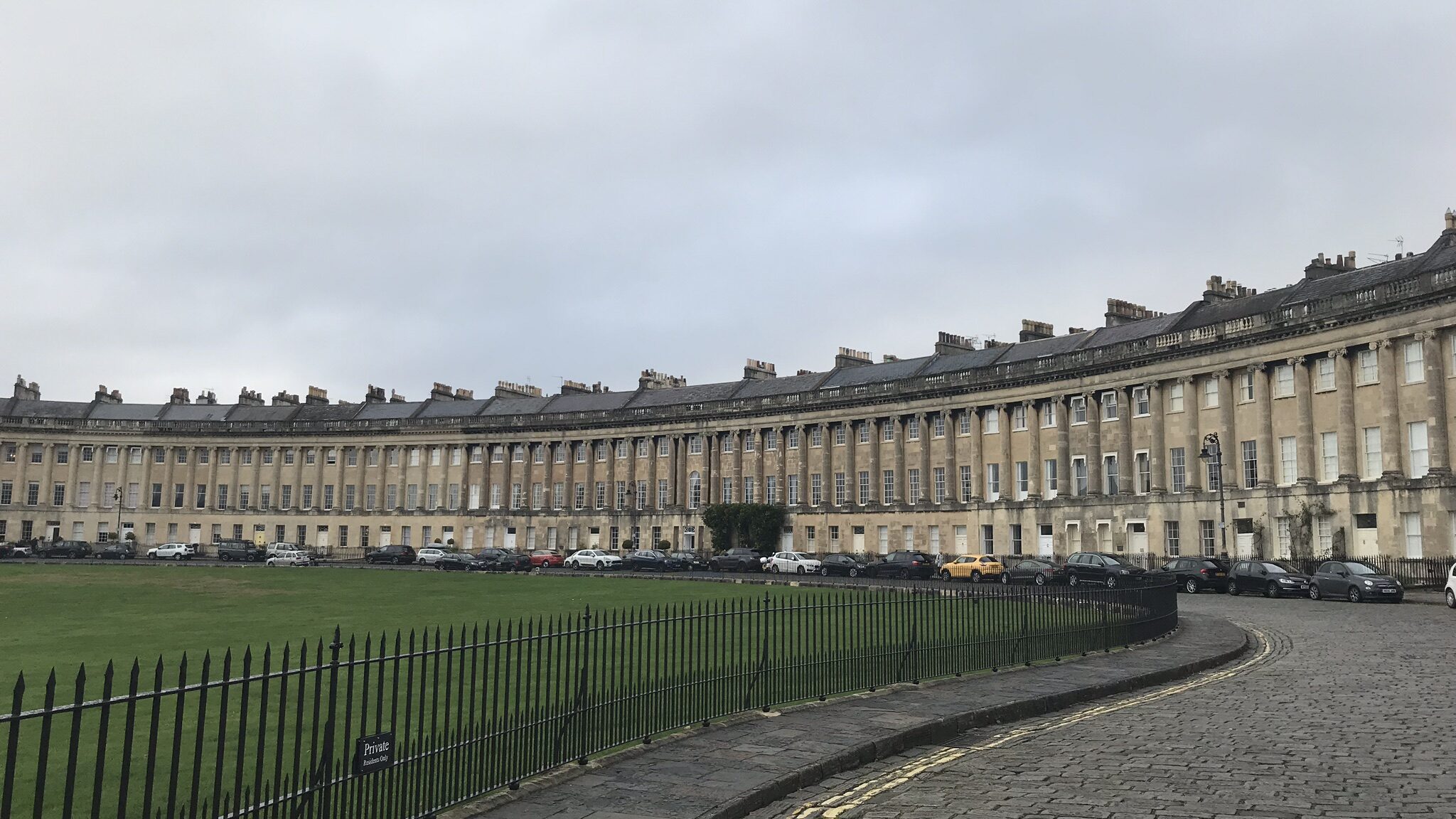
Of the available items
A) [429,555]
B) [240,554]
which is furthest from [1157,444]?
[240,554]

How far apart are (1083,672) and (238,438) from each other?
3703 inches

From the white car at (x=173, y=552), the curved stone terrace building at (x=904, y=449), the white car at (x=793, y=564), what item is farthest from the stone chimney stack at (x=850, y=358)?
the white car at (x=173, y=552)

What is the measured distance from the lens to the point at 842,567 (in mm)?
56312

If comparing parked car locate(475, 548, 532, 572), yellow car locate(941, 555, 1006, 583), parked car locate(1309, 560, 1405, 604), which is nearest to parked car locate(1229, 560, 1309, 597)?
parked car locate(1309, 560, 1405, 604)

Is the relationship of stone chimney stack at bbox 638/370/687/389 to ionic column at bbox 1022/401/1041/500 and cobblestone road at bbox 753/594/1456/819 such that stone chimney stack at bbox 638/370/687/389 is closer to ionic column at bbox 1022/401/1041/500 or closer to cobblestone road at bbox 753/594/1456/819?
ionic column at bbox 1022/401/1041/500

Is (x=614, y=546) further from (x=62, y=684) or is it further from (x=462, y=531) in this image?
(x=62, y=684)

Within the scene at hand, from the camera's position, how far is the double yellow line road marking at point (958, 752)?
9.38m

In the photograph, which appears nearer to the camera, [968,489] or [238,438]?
[968,489]

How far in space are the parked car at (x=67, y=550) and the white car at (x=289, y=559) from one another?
50.7ft

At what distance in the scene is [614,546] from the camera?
285ft

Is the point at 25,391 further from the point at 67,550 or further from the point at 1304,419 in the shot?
the point at 1304,419

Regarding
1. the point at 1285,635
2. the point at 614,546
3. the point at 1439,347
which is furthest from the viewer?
the point at 614,546

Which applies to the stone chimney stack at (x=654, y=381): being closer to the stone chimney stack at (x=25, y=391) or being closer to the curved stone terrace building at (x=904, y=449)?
the curved stone terrace building at (x=904, y=449)

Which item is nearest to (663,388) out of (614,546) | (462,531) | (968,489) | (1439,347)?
(614,546)
